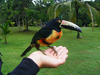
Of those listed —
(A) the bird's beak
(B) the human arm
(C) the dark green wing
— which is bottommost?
(B) the human arm

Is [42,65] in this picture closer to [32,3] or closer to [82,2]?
[82,2]

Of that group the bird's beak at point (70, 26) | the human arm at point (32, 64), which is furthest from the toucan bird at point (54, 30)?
the human arm at point (32, 64)

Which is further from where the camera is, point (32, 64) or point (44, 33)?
point (44, 33)

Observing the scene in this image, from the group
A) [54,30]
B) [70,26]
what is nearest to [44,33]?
[54,30]

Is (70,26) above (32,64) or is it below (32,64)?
above

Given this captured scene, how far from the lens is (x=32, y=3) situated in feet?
30.0

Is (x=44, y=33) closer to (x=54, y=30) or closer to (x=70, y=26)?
(x=54, y=30)

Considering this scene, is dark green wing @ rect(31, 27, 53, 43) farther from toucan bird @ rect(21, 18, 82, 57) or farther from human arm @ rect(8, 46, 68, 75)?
human arm @ rect(8, 46, 68, 75)

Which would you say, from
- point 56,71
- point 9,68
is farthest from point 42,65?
point 9,68

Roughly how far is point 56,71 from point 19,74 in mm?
1804

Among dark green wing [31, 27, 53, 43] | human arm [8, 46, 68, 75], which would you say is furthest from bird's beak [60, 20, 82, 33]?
human arm [8, 46, 68, 75]

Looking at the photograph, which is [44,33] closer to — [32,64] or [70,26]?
[70,26]

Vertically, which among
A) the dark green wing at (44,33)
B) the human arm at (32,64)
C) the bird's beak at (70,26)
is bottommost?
the human arm at (32,64)

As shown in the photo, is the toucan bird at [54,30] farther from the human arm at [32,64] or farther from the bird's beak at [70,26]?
the human arm at [32,64]
